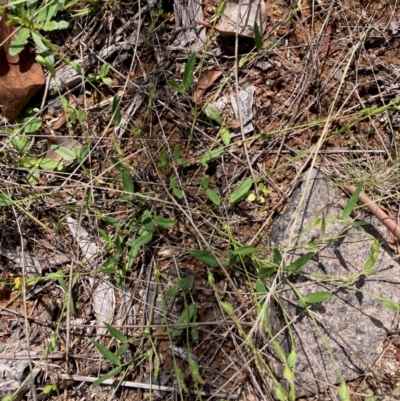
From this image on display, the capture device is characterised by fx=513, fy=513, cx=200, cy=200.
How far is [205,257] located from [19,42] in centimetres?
108

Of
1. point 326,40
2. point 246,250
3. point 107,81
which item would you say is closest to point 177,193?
point 246,250

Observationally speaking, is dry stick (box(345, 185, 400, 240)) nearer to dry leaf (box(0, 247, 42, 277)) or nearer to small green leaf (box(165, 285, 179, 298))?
small green leaf (box(165, 285, 179, 298))

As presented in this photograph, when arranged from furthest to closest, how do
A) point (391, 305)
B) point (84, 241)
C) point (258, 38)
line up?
point (84, 241), point (258, 38), point (391, 305)

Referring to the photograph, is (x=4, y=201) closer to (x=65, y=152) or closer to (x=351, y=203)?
(x=65, y=152)

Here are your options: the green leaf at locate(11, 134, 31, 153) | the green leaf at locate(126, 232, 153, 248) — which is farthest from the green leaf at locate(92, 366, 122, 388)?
the green leaf at locate(11, 134, 31, 153)

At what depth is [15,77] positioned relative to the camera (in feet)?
6.51

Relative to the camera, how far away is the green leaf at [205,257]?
169 cm

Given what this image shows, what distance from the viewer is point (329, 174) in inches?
71.9

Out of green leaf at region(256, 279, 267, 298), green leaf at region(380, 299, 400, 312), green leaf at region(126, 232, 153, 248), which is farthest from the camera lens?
green leaf at region(126, 232, 153, 248)

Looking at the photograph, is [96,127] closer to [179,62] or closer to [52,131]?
[52,131]

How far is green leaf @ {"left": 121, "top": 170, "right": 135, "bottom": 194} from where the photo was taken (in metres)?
1.79

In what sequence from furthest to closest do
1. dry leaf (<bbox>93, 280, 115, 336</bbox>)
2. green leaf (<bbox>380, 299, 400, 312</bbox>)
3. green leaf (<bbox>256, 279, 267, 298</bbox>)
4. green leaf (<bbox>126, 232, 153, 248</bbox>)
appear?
dry leaf (<bbox>93, 280, 115, 336</bbox>)
green leaf (<bbox>126, 232, 153, 248</bbox>)
green leaf (<bbox>256, 279, 267, 298</bbox>)
green leaf (<bbox>380, 299, 400, 312</bbox>)

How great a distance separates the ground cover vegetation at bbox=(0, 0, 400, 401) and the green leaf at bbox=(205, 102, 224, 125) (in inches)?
1.1

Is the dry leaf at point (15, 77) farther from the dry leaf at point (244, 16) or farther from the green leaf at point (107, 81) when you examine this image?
the dry leaf at point (244, 16)
